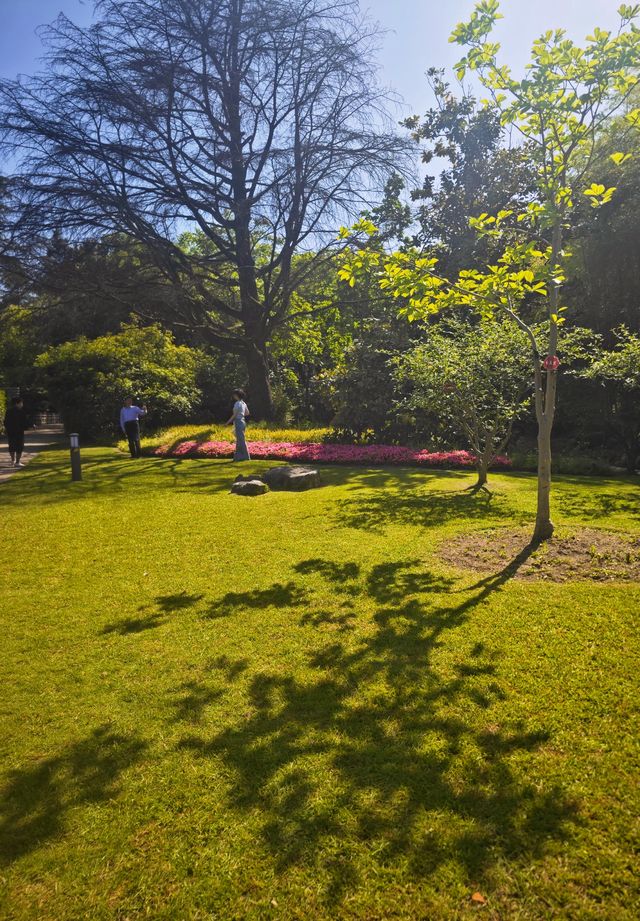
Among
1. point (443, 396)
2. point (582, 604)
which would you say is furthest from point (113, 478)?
point (582, 604)

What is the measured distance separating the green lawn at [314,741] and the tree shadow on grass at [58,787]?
0.6 inches

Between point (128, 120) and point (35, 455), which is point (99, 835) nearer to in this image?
point (35, 455)

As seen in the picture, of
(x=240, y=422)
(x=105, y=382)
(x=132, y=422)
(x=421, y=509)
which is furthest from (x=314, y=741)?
(x=105, y=382)

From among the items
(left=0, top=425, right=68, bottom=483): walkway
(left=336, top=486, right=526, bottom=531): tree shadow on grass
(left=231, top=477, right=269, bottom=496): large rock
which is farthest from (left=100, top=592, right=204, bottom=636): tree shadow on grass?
(left=0, top=425, right=68, bottom=483): walkway

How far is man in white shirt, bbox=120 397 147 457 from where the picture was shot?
16703 mm

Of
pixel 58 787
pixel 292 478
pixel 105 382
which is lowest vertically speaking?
pixel 58 787

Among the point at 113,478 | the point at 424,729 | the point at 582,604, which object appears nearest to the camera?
the point at 424,729

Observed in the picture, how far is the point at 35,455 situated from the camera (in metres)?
18.4

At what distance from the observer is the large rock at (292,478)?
36.9 ft

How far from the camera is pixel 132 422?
16.9 metres

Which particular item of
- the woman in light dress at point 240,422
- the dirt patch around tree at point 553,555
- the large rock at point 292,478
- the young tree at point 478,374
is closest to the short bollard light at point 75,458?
the woman in light dress at point 240,422

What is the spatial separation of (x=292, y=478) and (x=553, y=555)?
6.09 meters

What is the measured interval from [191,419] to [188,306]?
657cm

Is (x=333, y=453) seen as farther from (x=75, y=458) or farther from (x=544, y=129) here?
(x=544, y=129)
